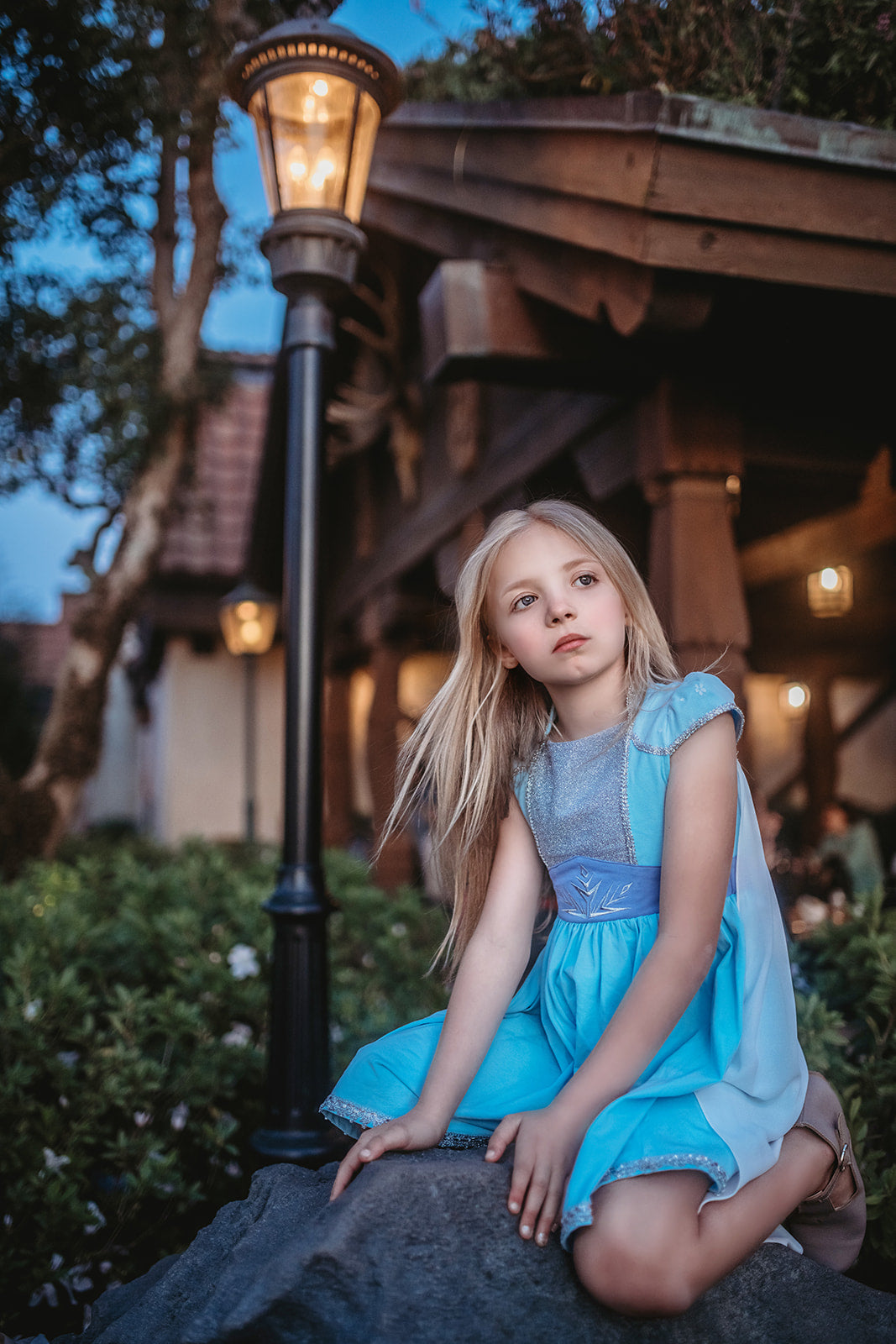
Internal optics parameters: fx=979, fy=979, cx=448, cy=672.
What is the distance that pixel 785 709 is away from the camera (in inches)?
419

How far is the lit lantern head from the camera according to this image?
261 centimetres

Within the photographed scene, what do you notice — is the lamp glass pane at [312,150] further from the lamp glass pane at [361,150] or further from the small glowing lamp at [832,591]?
the small glowing lamp at [832,591]

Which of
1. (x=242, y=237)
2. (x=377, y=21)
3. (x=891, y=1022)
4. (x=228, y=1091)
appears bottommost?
(x=228, y=1091)

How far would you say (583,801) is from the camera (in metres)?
1.69

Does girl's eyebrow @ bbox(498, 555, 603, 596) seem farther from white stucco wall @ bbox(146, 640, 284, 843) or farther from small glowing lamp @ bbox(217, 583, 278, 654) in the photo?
white stucco wall @ bbox(146, 640, 284, 843)

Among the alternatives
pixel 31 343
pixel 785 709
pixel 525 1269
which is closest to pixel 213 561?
pixel 31 343

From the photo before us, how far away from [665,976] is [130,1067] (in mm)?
1804

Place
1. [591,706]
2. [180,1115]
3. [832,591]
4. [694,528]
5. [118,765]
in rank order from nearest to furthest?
[591,706] < [180,1115] < [694,528] < [832,591] < [118,765]

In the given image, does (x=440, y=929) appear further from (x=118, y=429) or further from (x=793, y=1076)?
(x=118, y=429)

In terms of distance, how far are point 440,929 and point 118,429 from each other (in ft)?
12.6

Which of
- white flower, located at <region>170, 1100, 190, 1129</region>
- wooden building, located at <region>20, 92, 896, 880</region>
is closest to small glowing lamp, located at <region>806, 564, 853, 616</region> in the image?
wooden building, located at <region>20, 92, 896, 880</region>

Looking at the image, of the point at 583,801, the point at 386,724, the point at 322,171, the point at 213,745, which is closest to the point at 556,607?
the point at 583,801

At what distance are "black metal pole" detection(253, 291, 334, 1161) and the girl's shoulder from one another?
45.8 inches

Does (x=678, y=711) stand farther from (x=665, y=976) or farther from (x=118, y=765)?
(x=118, y=765)
